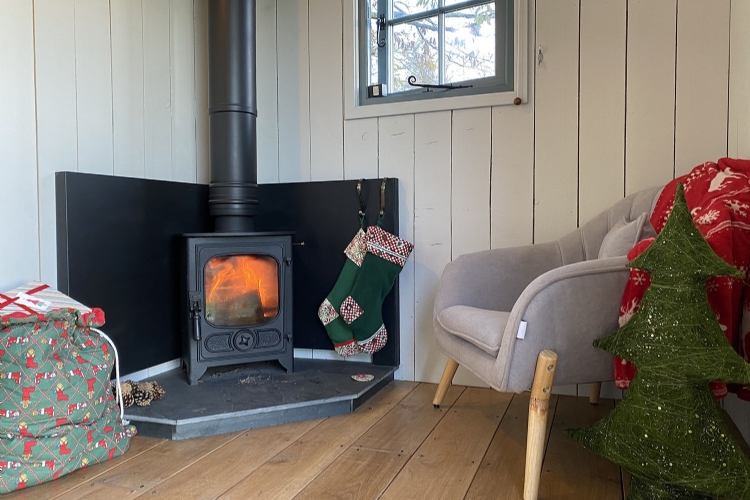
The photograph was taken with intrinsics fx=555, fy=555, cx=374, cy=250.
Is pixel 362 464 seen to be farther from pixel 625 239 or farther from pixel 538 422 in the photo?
pixel 625 239

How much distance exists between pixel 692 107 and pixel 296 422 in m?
1.91

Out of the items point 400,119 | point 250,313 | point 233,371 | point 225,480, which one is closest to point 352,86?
point 400,119

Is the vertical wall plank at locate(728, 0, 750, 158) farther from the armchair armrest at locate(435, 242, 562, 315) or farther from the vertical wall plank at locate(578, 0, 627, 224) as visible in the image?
the armchair armrest at locate(435, 242, 562, 315)

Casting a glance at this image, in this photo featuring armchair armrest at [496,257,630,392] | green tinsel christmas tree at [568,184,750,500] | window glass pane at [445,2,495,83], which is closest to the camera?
green tinsel christmas tree at [568,184,750,500]

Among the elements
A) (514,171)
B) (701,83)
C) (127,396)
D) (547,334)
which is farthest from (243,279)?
(701,83)

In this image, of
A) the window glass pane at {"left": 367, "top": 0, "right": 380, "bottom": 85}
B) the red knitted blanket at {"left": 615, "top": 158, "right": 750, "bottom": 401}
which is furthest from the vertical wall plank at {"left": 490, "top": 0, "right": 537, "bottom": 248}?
the red knitted blanket at {"left": 615, "top": 158, "right": 750, "bottom": 401}

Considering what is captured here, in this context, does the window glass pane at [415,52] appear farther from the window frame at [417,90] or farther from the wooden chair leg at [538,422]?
the wooden chair leg at [538,422]

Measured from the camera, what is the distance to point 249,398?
205 cm

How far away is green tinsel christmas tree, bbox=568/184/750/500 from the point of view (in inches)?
46.2

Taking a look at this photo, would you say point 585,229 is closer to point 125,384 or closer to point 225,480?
point 225,480

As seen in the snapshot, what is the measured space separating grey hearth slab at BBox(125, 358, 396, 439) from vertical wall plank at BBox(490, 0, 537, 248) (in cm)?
83

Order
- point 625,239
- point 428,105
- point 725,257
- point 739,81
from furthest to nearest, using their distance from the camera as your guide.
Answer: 1. point 428,105
2. point 739,81
3. point 625,239
4. point 725,257

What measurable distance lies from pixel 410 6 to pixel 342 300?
146cm

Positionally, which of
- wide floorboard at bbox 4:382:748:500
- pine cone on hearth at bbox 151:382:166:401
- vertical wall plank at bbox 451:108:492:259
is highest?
vertical wall plank at bbox 451:108:492:259
